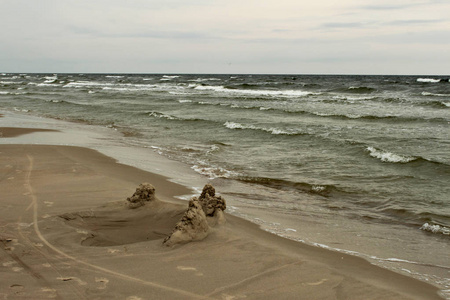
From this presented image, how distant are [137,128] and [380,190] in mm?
11642

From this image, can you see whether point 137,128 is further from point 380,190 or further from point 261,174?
point 380,190

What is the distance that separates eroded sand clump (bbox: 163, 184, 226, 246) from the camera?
459cm

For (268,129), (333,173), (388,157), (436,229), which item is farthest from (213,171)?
(268,129)

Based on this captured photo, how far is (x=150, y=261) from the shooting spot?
13.7ft

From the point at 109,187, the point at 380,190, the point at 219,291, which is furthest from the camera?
the point at 380,190

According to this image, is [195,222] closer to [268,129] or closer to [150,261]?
[150,261]

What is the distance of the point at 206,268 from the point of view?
409cm

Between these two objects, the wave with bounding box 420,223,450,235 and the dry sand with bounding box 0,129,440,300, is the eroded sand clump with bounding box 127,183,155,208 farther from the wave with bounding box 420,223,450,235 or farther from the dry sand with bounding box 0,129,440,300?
the wave with bounding box 420,223,450,235

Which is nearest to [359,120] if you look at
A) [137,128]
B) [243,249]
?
[137,128]

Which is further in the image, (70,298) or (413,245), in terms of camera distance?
(413,245)

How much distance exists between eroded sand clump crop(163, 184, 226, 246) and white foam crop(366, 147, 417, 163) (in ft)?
22.4

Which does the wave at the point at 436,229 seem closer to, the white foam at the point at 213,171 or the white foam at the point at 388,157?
the white foam at the point at 213,171

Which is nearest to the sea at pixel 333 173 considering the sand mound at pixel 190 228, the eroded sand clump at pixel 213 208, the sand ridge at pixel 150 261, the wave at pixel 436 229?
the wave at pixel 436 229

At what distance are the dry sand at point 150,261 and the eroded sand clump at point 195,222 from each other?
0.08 meters
